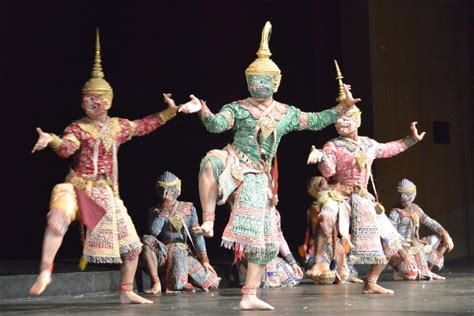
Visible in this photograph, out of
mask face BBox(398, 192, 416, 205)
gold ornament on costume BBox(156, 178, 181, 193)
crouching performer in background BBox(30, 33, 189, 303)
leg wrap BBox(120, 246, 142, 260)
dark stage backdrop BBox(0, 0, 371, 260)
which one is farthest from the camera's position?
mask face BBox(398, 192, 416, 205)

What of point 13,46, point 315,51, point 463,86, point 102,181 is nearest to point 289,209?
point 315,51

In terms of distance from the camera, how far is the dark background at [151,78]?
9.29 meters

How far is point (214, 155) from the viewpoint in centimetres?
643

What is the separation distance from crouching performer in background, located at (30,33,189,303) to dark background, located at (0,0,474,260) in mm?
2374

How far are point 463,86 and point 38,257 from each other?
4744mm

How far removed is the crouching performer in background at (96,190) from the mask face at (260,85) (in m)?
0.62

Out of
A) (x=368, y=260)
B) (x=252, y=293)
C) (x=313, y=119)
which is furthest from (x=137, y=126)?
(x=368, y=260)

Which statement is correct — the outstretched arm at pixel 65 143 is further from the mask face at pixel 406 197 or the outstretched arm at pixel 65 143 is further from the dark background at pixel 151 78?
the mask face at pixel 406 197

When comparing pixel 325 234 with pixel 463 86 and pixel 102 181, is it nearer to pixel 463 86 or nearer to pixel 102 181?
pixel 102 181

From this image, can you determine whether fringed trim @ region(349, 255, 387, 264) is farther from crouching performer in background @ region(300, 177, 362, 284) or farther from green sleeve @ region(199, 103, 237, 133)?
green sleeve @ region(199, 103, 237, 133)

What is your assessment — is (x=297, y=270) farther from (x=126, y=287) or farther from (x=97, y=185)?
(x=97, y=185)

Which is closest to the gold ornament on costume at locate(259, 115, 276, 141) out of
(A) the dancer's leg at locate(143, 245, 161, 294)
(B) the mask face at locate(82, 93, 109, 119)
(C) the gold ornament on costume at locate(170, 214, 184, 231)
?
(B) the mask face at locate(82, 93, 109, 119)

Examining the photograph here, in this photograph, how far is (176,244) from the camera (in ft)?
27.4

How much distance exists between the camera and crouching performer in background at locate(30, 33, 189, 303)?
653 cm
